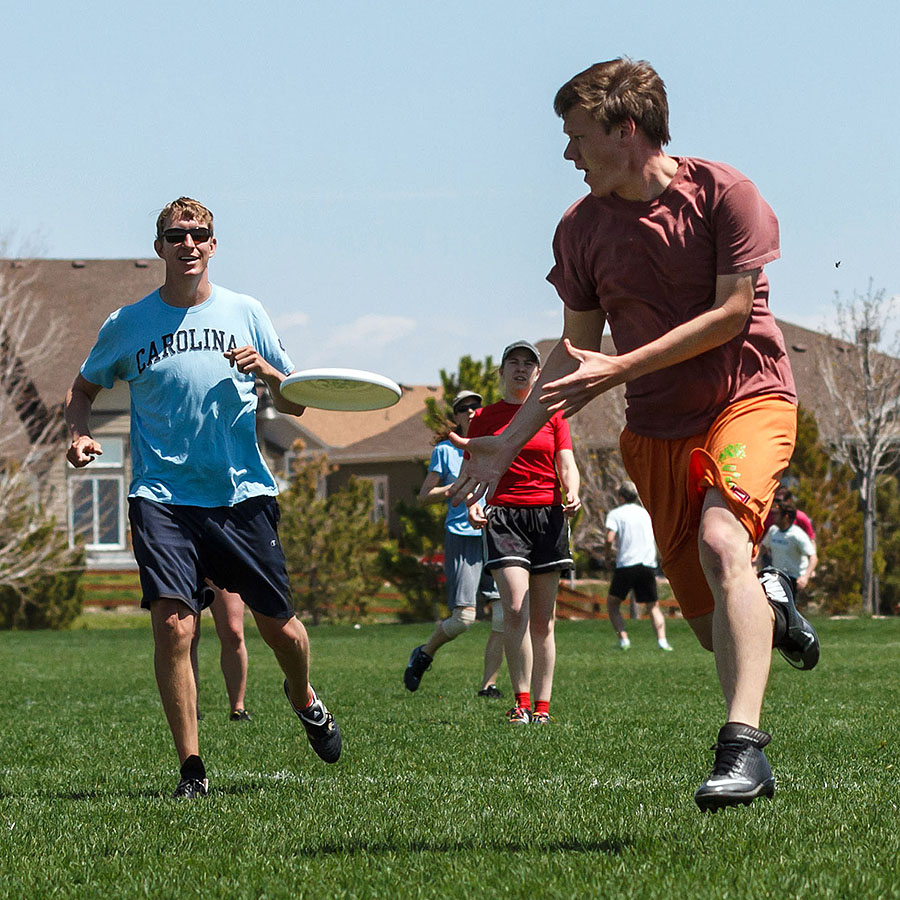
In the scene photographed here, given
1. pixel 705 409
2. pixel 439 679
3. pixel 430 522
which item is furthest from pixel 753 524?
pixel 430 522

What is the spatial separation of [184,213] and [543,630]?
12.5ft

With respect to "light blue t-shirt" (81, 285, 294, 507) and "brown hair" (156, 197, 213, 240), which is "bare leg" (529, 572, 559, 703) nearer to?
"light blue t-shirt" (81, 285, 294, 507)

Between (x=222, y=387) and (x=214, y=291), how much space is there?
1.49 ft

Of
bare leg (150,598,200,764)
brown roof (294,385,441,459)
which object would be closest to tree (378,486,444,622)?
brown roof (294,385,441,459)

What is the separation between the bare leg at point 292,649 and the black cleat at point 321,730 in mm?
33

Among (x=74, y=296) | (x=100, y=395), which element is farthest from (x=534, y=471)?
(x=74, y=296)

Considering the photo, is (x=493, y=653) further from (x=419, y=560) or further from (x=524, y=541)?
(x=419, y=560)

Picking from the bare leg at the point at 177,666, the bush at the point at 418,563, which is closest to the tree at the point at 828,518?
the bush at the point at 418,563

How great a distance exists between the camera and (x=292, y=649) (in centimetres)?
612

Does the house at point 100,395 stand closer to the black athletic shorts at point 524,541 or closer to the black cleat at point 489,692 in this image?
the black cleat at point 489,692

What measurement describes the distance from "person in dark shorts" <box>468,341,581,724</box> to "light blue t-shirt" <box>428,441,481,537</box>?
1.72m

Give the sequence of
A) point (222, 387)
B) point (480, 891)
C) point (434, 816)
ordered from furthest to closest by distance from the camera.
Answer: point (222, 387), point (434, 816), point (480, 891)

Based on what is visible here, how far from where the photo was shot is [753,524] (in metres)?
4.40

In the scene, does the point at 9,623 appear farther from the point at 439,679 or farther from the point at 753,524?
the point at 753,524
